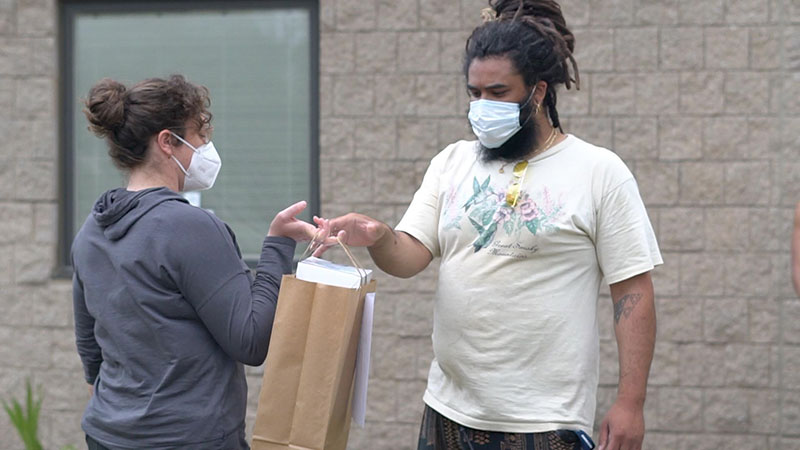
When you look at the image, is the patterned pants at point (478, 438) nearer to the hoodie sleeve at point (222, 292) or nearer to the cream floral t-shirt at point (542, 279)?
the cream floral t-shirt at point (542, 279)

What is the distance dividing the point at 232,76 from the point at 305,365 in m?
3.50

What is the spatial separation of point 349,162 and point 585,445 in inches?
118

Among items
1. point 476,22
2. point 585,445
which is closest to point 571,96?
point 476,22

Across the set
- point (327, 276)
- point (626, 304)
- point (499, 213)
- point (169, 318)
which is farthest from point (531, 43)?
point (169, 318)

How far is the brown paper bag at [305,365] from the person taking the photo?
8.50 ft

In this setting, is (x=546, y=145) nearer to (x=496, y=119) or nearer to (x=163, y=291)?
(x=496, y=119)

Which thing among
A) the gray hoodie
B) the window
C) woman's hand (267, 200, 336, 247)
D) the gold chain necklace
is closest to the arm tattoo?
the gold chain necklace

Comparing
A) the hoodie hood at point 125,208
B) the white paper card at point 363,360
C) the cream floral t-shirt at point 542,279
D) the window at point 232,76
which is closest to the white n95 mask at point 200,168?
the hoodie hood at point 125,208

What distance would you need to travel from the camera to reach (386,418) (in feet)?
18.1

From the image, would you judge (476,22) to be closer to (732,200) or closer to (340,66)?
(340,66)

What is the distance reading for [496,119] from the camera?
112 inches

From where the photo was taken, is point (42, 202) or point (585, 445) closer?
point (585, 445)

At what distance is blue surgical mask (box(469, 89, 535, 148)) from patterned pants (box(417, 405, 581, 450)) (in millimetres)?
833

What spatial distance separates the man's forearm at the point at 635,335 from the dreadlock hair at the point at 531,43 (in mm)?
545
